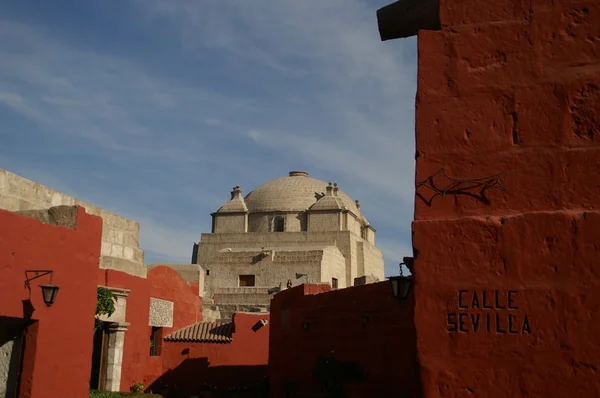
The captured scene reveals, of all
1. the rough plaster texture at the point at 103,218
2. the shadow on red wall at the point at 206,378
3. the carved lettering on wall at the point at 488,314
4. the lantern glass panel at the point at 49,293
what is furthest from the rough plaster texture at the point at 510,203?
the shadow on red wall at the point at 206,378

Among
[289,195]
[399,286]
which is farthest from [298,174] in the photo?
[399,286]

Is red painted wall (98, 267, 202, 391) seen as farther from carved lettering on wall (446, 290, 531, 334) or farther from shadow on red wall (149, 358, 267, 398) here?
carved lettering on wall (446, 290, 531, 334)

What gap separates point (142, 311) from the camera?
13805 millimetres

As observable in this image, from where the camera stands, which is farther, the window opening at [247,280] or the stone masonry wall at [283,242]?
the stone masonry wall at [283,242]

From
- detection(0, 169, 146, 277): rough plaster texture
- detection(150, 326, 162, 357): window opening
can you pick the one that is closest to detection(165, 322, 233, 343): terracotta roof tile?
detection(150, 326, 162, 357): window opening

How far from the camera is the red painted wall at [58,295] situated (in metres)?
6.79

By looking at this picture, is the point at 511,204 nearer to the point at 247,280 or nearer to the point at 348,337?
the point at 348,337

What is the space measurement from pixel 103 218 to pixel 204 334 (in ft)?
24.2

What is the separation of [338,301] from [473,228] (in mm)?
8209

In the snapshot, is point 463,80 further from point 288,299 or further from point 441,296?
point 288,299

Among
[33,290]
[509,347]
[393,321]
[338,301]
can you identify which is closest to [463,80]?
[509,347]

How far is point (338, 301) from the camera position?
38.8 feet

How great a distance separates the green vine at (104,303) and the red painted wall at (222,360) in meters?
5.35

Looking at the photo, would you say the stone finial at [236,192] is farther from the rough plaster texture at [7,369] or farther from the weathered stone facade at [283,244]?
the rough plaster texture at [7,369]
